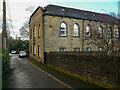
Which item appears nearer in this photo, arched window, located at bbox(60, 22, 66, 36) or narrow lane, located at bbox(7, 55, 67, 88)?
narrow lane, located at bbox(7, 55, 67, 88)

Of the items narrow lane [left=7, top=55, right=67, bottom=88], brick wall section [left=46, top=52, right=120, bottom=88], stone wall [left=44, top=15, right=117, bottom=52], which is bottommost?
narrow lane [left=7, top=55, right=67, bottom=88]

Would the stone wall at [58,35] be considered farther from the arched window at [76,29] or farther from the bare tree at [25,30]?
the bare tree at [25,30]

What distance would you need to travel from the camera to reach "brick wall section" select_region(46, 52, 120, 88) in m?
5.68

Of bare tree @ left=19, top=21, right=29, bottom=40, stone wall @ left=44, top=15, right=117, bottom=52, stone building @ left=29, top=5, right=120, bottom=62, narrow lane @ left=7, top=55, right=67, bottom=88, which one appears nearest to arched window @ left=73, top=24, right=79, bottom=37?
stone building @ left=29, top=5, right=120, bottom=62

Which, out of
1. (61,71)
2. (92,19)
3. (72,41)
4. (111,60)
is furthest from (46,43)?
(111,60)

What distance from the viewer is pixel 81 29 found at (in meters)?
19.8

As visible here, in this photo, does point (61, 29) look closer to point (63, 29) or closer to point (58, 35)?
point (63, 29)

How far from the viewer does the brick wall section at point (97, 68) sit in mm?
5679

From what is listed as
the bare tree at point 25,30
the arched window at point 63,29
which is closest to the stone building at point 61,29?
the arched window at point 63,29

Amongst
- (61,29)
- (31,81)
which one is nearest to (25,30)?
(61,29)

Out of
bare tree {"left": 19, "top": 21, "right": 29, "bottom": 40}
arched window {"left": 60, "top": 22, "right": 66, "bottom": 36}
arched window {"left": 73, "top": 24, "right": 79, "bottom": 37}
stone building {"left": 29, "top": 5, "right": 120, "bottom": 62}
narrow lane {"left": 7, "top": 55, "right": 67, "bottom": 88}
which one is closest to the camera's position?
narrow lane {"left": 7, "top": 55, "right": 67, "bottom": 88}

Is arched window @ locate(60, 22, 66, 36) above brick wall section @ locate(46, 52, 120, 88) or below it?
above

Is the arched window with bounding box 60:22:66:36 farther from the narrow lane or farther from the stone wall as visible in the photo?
the narrow lane

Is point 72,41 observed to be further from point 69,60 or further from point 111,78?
point 111,78
